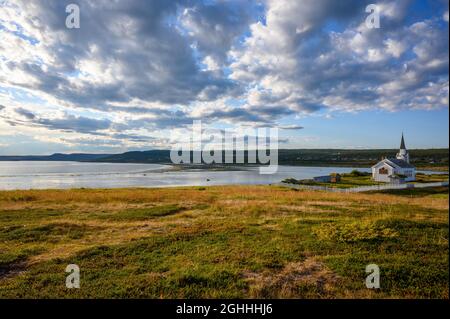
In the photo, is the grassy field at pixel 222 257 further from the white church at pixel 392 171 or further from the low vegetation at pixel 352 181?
the white church at pixel 392 171

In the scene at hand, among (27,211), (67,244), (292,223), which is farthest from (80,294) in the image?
(27,211)

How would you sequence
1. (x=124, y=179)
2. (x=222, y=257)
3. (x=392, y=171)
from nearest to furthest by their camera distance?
(x=222, y=257)
(x=392, y=171)
(x=124, y=179)

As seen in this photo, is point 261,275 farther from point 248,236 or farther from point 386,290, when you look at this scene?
point 248,236

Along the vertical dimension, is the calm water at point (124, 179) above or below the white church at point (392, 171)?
below

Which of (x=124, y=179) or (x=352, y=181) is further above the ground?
(x=352, y=181)

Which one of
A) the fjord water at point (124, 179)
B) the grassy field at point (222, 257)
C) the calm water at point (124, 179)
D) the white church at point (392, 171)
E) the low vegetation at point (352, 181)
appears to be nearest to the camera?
the grassy field at point (222, 257)

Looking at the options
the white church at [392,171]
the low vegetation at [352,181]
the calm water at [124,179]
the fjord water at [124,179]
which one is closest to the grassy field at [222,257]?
the low vegetation at [352,181]

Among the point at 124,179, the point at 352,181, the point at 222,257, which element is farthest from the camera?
the point at 124,179

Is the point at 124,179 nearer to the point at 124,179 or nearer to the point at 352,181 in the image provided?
the point at 124,179

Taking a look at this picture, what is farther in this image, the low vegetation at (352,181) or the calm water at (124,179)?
the calm water at (124,179)

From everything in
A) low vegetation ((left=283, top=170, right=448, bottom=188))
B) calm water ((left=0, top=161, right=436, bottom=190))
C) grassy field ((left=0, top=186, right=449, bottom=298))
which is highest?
grassy field ((left=0, top=186, right=449, bottom=298))

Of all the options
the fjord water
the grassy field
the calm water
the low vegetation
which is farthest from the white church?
the grassy field

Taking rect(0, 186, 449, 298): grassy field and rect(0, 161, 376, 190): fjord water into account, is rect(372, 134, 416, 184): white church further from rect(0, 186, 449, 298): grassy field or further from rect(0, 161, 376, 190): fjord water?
rect(0, 186, 449, 298): grassy field

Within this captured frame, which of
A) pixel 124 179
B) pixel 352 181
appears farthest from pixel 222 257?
pixel 124 179
